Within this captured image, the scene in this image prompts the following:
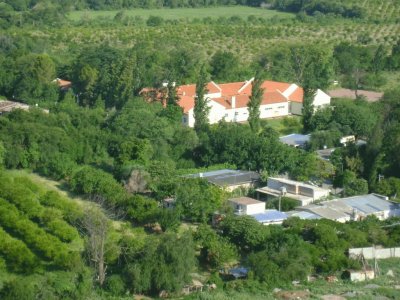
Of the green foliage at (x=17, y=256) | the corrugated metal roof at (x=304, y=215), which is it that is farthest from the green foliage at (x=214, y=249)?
the green foliage at (x=17, y=256)

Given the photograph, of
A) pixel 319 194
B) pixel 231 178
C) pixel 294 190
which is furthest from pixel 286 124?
pixel 319 194

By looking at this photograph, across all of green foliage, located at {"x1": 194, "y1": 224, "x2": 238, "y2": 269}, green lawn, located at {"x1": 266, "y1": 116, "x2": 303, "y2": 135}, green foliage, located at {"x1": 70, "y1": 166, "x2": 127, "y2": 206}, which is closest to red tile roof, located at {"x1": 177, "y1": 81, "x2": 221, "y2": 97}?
green lawn, located at {"x1": 266, "y1": 116, "x2": 303, "y2": 135}

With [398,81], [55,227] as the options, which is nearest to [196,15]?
[398,81]

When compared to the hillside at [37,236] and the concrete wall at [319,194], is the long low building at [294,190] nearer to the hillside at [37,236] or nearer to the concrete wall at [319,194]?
the concrete wall at [319,194]

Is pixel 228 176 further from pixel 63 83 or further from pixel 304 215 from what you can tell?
pixel 63 83

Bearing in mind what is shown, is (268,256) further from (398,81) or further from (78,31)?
(78,31)
